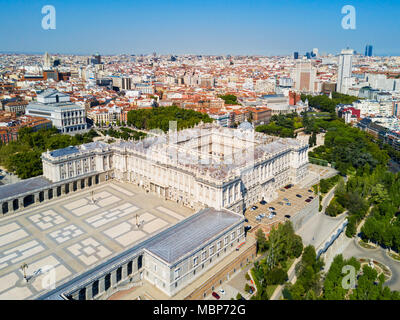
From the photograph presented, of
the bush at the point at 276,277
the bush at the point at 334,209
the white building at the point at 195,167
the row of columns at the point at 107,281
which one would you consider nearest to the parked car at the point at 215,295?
the bush at the point at 276,277

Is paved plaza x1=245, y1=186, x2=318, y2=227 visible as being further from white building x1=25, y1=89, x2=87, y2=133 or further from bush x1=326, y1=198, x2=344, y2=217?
white building x1=25, y1=89, x2=87, y2=133

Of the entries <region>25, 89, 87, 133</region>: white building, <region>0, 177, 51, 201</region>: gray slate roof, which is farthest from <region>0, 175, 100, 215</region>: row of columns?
<region>25, 89, 87, 133</region>: white building

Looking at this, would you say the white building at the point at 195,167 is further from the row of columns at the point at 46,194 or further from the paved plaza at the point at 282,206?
the row of columns at the point at 46,194

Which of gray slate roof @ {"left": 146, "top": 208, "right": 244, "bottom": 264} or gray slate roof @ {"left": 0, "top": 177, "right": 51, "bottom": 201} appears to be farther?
gray slate roof @ {"left": 0, "top": 177, "right": 51, "bottom": 201}

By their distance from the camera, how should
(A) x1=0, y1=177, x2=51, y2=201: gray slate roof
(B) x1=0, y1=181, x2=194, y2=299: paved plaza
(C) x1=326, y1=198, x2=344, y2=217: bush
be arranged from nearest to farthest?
1. (B) x1=0, y1=181, x2=194, y2=299: paved plaza
2. (A) x1=0, y1=177, x2=51, y2=201: gray slate roof
3. (C) x1=326, y1=198, x2=344, y2=217: bush
